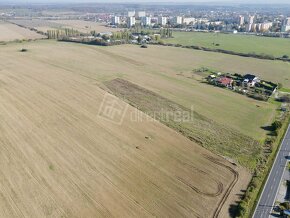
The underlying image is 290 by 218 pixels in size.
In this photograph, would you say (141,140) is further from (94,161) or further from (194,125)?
(194,125)

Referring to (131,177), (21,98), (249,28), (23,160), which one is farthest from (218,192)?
(249,28)

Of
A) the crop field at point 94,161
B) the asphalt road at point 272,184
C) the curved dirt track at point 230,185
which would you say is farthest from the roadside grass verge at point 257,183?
the curved dirt track at point 230,185

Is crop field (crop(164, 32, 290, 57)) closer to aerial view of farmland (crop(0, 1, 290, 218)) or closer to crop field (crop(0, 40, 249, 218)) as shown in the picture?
aerial view of farmland (crop(0, 1, 290, 218))

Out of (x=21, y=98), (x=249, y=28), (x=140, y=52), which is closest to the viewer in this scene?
(x=21, y=98)

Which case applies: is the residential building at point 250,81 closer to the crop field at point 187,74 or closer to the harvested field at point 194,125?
the crop field at point 187,74

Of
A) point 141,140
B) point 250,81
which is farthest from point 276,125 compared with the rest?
point 250,81

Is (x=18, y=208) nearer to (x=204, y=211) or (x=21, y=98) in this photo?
(x=204, y=211)
